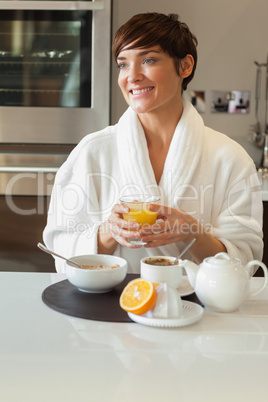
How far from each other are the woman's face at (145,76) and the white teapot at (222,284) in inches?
27.2

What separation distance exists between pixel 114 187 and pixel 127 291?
0.69m

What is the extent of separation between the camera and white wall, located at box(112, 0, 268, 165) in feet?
9.97

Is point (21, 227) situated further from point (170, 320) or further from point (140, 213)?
point (170, 320)

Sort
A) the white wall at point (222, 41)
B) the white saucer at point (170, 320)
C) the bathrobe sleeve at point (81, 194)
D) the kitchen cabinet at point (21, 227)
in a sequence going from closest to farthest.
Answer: the white saucer at point (170, 320) < the bathrobe sleeve at point (81, 194) < the kitchen cabinet at point (21, 227) < the white wall at point (222, 41)

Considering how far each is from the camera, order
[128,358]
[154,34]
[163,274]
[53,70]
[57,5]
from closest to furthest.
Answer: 1. [128,358]
2. [163,274]
3. [154,34]
4. [57,5]
5. [53,70]

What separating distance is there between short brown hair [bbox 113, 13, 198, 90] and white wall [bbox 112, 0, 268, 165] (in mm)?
1101

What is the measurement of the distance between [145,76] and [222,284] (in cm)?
80

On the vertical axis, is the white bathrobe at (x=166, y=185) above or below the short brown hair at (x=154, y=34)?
below

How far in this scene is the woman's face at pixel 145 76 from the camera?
1.91m

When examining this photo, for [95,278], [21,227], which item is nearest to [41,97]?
[21,227]

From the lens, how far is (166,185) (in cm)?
196

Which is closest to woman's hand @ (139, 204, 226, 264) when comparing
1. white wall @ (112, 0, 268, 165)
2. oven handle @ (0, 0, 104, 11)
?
oven handle @ (0, 0, 104, 11)

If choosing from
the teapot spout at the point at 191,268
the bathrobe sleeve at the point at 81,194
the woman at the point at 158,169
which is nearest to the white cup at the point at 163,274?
the teapot spout at the point at 191,268

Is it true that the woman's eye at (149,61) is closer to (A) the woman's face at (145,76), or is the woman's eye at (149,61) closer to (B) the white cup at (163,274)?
(A) the woman's face at (145,76)
